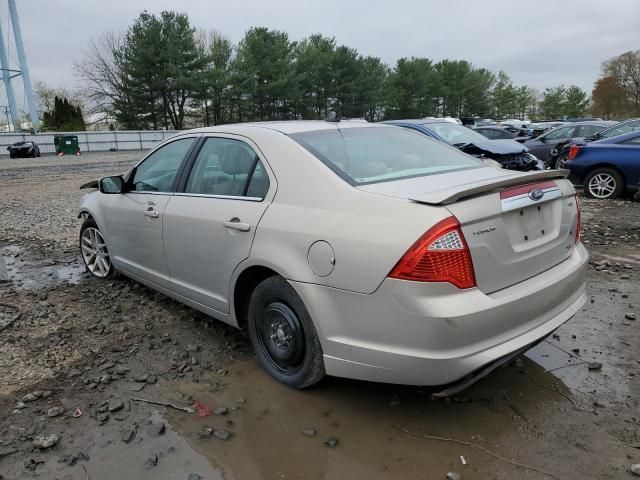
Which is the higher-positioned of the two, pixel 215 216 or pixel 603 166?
pixel 215 216

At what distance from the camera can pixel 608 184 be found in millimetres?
9742

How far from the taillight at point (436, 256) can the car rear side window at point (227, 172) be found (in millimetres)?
1149

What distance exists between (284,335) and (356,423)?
659 millimetres

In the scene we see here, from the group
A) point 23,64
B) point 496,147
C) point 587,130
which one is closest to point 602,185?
point 496,147

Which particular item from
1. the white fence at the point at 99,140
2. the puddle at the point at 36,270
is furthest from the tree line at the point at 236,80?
the puddle at the point at 36,270

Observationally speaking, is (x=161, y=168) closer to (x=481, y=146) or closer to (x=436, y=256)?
(x=436, y=256)

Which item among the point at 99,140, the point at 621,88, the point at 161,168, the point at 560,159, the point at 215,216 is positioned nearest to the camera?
the point at 215,216

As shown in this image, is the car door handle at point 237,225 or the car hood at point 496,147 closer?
the car door handle at point 237,225

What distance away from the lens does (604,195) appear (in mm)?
9812

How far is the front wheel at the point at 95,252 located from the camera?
5.22 m

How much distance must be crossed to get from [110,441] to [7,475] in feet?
1.55

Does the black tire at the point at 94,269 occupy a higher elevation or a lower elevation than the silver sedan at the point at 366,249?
lower

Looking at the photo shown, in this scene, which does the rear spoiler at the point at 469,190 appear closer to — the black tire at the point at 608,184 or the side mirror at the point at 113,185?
the side mirror at the point at 113,185

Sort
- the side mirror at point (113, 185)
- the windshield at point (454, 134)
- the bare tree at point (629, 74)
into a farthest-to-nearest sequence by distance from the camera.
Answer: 1. the bare tree at point (629, 74)
2. the windshield at point (454, 134)
3. the side mirror at point (113, 185)
